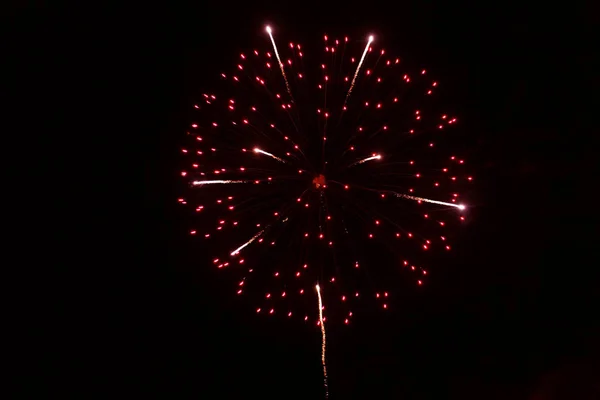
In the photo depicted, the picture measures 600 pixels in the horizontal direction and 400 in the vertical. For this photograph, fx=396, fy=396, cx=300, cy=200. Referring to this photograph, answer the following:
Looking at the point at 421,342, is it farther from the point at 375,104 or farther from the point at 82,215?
the point at 82,215

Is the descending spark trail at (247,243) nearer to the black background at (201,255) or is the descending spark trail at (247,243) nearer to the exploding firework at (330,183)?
the exploding firework at (330,183)

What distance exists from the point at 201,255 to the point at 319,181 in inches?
19.6

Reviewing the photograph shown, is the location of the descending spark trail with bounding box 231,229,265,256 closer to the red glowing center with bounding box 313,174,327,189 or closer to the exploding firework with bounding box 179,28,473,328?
the exploding firework with bounding box 179,28,473,328

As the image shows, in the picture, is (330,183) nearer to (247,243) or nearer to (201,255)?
(247,243)

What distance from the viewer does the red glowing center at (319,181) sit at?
4.04 feet

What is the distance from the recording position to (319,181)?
1231 millimetres

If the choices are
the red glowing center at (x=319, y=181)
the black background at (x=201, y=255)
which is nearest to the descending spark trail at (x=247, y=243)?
the black background at (x=201, y=255)

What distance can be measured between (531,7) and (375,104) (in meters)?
0.67

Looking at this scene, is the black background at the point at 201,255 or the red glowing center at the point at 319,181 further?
the black background at the point at 201,255

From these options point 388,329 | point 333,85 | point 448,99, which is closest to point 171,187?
point 333,85

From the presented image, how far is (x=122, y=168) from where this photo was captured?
1376mm

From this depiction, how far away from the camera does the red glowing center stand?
1.23 m

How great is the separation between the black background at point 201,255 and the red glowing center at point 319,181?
0.49 m

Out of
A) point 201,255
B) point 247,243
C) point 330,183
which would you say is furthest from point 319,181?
point 201,255
